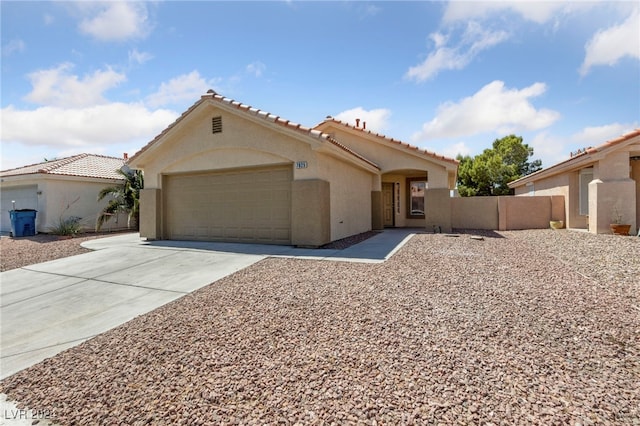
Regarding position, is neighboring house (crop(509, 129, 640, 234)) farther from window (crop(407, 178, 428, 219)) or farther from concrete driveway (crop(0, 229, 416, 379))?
concrete driveway (crop(0, 229, 416, 379))

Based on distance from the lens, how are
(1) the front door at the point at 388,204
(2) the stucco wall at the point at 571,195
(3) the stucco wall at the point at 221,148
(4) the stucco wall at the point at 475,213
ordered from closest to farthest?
1. (3) the stucco wall at the point at 221,148
2. (2) the stucco wall at the point at 571,195
3. (4) the stucco wall at the point at 475,213
4. (1) the front door at the point at 388,204

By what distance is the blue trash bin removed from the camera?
15.6 metres

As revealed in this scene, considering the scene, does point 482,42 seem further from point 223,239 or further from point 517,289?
point 223,239

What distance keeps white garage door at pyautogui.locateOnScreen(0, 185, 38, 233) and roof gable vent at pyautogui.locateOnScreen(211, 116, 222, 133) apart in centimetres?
1309

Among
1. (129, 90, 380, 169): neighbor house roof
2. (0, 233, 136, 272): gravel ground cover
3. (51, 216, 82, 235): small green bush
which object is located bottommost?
(0, 233, 136, 272): gravel ground cover

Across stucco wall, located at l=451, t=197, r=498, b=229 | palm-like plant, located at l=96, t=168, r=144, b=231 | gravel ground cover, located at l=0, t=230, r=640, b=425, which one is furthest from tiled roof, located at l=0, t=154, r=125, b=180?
stucco wall, located at l=451, t=197, r=498, b=229

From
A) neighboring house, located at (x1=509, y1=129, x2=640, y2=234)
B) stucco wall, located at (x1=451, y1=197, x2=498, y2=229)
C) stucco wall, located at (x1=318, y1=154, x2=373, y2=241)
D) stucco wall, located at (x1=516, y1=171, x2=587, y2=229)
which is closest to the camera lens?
stucco wall, located at (x1=318, y1=154, x2=373, y2=241)

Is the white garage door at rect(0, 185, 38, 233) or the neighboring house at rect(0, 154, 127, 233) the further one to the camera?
the white garage door at rect(0, 185, 38, 233)

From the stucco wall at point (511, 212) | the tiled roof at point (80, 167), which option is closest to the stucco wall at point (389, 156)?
the stucco wall at point (511, 212)

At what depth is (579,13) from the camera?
9.60m

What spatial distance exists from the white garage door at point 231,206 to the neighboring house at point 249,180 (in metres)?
0.04

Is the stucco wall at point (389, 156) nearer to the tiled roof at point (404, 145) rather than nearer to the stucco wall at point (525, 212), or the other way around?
the tiled roof at point (404, 145)

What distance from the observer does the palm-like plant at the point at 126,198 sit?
16.9m

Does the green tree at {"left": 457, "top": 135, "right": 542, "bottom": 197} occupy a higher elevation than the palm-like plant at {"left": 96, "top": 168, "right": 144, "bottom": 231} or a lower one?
higher
